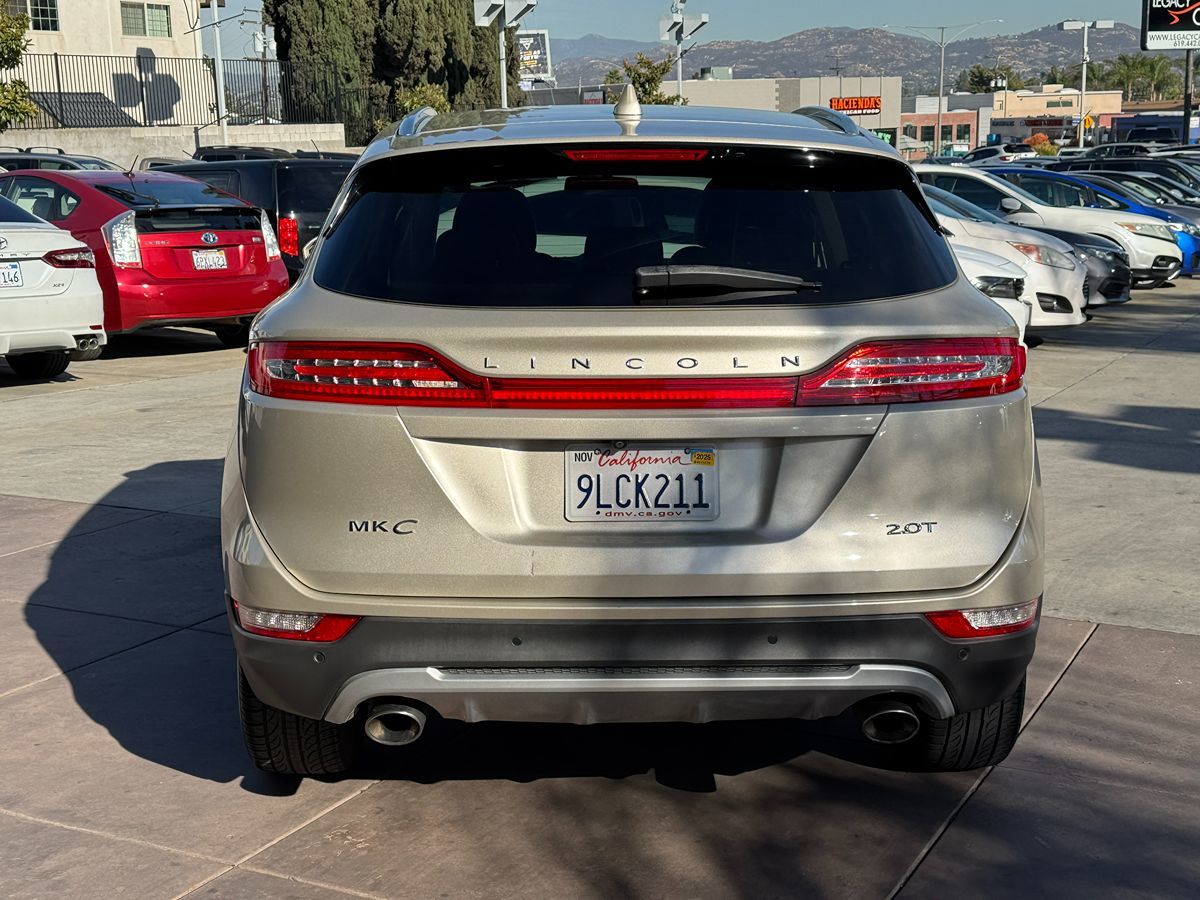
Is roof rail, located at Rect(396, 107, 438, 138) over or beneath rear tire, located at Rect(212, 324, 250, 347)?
over

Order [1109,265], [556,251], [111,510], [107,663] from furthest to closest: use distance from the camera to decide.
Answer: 1. [1109,265]
2. [111,510]
3. [107,663]
4. [556,251]

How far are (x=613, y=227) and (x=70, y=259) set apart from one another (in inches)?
342

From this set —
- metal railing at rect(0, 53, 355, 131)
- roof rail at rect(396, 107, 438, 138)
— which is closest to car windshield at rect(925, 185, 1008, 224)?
roof rail at rect(396, 107, 438, 138)

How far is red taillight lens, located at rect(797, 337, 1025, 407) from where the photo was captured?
338 cm

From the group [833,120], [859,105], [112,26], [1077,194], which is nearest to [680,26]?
[1077,194]

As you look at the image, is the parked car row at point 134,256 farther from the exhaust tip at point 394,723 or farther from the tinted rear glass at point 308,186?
the exhaust tip at point 394,723

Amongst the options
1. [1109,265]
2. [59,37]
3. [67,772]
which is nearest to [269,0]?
[59,37]

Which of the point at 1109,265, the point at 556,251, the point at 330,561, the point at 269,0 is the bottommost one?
the point at 1109,265

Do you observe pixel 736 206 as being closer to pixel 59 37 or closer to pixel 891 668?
pixel 891 668

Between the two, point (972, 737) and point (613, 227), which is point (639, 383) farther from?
point (972, 737)

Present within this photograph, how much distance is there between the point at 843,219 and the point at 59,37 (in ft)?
163

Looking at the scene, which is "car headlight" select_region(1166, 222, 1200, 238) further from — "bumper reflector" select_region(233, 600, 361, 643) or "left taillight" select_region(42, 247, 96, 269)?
"bumper reflector" select_region(233, 600, 361, 643)

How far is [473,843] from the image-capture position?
391 centimetres

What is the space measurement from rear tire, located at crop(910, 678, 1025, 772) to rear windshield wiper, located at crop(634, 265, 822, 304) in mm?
1312
